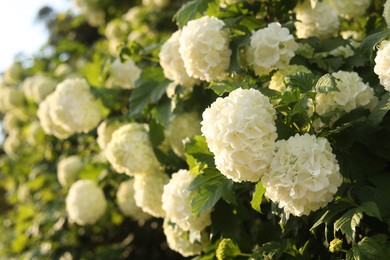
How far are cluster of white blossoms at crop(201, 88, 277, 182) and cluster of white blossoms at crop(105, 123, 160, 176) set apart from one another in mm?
864

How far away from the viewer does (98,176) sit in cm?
331

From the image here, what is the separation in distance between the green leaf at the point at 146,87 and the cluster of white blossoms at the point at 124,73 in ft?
1.35

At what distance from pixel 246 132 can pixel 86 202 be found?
176 cm

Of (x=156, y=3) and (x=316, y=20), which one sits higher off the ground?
(x=316, y=20)

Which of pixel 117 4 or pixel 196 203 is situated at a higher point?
pixel 196 203

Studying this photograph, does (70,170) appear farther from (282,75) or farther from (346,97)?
(346,97)

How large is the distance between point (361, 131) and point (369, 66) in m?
0.44

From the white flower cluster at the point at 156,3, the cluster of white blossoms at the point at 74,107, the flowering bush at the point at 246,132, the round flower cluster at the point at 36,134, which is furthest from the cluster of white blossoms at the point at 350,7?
the round flower cluster at the point at 36,134

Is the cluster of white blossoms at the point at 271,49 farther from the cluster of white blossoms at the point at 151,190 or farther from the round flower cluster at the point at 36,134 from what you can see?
the round flower cluster at the point at 36,134

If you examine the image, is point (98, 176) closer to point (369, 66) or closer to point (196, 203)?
point (196, 203)

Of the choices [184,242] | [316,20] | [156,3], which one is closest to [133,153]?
[184,242]

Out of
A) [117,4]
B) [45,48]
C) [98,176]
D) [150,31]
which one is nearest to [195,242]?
[98,176]

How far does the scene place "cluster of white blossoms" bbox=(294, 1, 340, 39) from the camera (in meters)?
2.30

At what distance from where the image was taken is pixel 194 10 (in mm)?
2227
